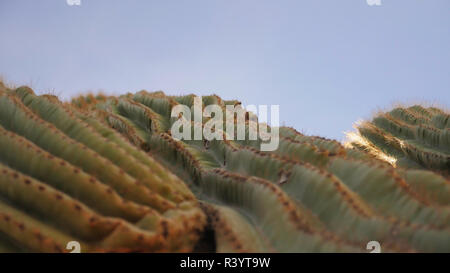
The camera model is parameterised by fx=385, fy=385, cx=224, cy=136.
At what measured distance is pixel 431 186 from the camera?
3.29m

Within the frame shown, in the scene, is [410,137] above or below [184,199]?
above

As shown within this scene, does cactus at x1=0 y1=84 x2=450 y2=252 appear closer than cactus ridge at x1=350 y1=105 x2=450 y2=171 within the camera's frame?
Yes

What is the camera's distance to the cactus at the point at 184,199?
2.52 meters

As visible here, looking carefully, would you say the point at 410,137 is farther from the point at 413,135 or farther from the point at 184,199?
the point at 184,199

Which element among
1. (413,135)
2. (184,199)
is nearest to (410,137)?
(413,135)

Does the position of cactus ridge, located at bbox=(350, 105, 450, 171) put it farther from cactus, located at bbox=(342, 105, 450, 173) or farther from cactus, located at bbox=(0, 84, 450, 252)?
cactus, located at bbox=(0, 84, 450, 252)

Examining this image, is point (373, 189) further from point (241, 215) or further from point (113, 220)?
point (113, 220)

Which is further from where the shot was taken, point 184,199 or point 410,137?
point 410,137

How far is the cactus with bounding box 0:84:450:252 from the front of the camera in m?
2.52

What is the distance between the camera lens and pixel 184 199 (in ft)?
10.3

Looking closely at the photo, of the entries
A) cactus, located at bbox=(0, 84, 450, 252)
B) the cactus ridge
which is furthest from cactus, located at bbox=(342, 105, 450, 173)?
cactus, located at bbox=(0, 84, 450, 252)

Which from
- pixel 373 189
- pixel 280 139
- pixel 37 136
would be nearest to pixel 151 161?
pixel 37 136

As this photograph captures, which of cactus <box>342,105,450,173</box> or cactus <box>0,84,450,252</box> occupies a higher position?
cactus <box>342,105,450,173</box>

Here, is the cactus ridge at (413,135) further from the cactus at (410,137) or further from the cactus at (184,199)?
the cactus at (184,199)
